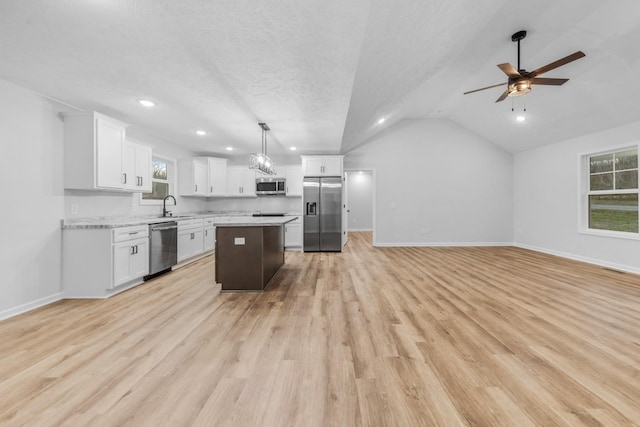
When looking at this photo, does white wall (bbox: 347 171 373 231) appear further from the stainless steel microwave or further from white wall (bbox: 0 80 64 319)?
white wall (bbox: 0 80 64 319)

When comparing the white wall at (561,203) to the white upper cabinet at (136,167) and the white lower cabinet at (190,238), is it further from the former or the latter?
the white upper cabinet at (136,167)

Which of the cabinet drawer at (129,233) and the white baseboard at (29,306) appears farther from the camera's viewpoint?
the cabinet drawer at (129,233)

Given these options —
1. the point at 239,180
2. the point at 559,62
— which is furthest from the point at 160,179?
the point at 559,62

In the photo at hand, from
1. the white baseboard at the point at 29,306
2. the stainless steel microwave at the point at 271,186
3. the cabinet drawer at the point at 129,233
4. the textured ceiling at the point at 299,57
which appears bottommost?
the white baseboard at the point at 29,306

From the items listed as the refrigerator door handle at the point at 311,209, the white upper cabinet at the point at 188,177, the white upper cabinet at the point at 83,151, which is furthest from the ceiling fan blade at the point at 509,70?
the white upper cabinet at the point at 188,177

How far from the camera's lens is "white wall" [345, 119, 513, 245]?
7.07 metres

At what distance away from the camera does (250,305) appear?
2924 millimetres

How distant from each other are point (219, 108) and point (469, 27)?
10.1ft

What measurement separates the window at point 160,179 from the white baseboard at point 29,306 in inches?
91.7

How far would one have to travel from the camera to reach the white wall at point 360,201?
35.6ft

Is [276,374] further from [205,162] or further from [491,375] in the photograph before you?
[205,162]

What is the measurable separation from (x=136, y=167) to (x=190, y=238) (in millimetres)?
1677

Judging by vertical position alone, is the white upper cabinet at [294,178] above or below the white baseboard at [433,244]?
above

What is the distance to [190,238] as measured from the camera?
5.25 m
